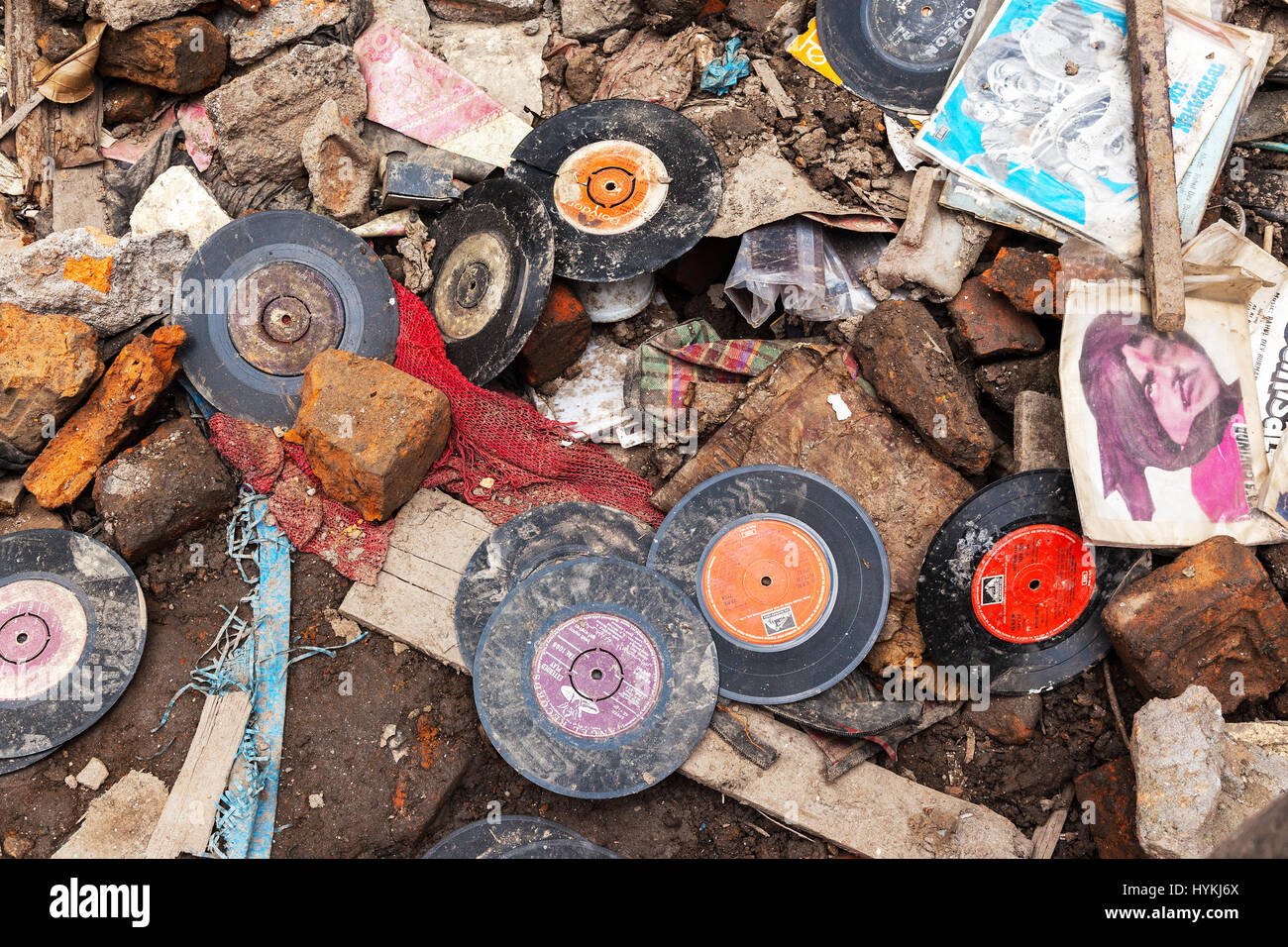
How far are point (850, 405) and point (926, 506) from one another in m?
0.70

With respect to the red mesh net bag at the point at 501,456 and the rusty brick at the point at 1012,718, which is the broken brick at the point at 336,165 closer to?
the red mesh net bag at the point at 501,456

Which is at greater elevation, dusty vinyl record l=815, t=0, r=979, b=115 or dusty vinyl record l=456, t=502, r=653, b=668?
dusty vinyl record l=815, t=0, r=979, b=115

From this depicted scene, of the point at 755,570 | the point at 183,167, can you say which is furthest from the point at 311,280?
the point at 755,570

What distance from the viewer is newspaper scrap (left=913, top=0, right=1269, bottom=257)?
5.41 meters

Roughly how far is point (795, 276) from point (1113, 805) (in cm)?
324

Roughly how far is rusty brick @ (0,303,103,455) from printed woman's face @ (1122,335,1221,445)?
5558 millimetres

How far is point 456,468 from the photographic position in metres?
5.47

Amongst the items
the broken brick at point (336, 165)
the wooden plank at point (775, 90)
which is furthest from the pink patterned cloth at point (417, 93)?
the wooden plank at point (775, 90)

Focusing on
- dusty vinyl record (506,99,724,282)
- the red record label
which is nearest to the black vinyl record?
the red record label

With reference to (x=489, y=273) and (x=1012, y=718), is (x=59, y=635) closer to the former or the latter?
(x=489, y=273)

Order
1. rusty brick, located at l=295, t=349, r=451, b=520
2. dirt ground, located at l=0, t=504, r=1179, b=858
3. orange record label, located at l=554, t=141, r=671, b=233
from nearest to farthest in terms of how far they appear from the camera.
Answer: dirt ground, located at l=0, t=504, r=1179, b=858, rusty brick, located at l=295, t=349, r=451, b=520, orange record label, located at l=554, t=141, r=671, b=233

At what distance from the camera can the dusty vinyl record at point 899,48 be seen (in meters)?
5.89

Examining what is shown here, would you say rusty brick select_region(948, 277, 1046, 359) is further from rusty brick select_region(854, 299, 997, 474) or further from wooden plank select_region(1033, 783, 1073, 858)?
wooden plank select_region(1033, 783, 1073, 858)

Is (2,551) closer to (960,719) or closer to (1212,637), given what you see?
(960,719)
